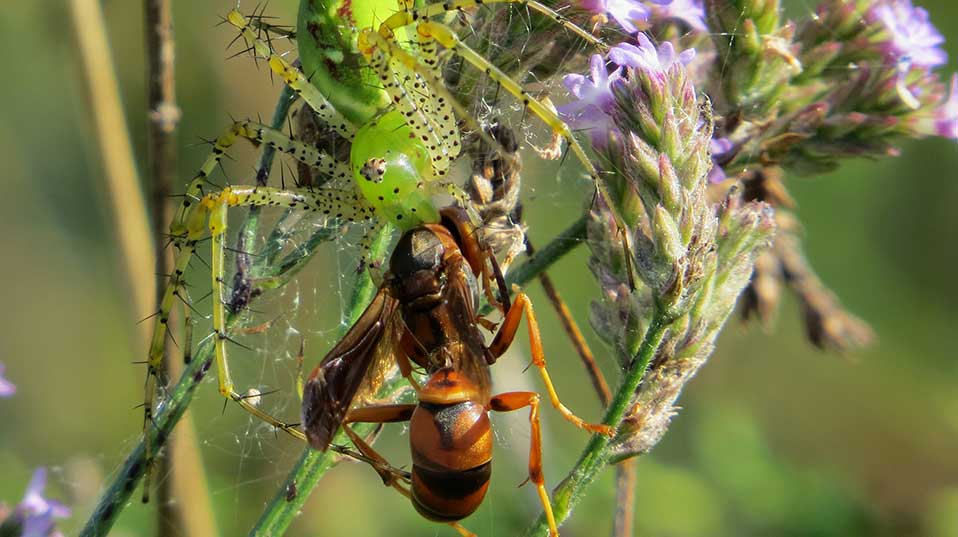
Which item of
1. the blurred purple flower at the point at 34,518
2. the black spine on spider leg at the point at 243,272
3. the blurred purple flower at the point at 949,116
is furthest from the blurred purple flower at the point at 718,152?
the blurred purple flower at the point at 34,518

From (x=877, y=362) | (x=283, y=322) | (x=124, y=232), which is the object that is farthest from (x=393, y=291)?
(x=877, y=362)

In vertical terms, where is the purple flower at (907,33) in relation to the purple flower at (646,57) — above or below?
below

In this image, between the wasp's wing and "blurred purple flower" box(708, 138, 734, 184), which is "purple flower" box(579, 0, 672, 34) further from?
the wasp's wing

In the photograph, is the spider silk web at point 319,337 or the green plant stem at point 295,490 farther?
the spider silk web at point 319,337

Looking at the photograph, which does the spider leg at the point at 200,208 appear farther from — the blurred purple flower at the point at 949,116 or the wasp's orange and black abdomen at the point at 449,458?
the blurred purple flower at the point at 949,116

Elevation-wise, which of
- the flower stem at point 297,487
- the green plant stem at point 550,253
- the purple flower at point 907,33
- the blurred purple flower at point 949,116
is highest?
the purple flower at point 907,33

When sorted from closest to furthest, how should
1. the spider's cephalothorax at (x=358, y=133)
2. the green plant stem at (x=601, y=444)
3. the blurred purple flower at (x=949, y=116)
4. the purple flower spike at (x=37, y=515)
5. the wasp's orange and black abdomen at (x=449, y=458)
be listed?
the wasp's orange and black abdomen at (x=449, y=458), the green plant stem at (x=601, y=444), the purple flower spike at (x=37, y=515), the spider's cephalothorax at (x=358, y=133), the blurred purple flower at (x=949, y=116)

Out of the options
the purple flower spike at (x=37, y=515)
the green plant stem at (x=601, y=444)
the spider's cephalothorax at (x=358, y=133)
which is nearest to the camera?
the green plant stem at (x=601, y=444)
